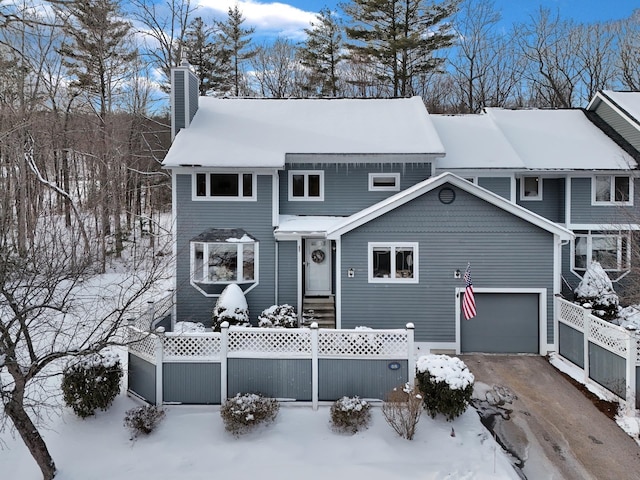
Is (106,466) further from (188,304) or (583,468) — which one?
(583,468)

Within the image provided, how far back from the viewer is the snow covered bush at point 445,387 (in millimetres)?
8703

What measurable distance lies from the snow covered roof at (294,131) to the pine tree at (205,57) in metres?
11.4

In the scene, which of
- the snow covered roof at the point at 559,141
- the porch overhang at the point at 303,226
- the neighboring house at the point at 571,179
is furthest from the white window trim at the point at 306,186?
the snow covered roof at the point at 559,141

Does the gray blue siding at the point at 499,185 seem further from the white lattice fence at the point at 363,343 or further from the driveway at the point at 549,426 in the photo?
the white lattice fence at the point at 363,343

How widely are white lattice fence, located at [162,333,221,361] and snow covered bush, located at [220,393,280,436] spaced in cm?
124

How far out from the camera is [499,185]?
1577 centimetres

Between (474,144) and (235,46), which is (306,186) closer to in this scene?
(474,144)

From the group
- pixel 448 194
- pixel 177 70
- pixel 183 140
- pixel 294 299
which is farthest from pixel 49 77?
pixel 448 194

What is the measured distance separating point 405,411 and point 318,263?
302 inches

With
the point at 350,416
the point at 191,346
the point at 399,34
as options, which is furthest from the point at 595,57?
the point at 191,346

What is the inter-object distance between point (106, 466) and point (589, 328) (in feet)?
36.4

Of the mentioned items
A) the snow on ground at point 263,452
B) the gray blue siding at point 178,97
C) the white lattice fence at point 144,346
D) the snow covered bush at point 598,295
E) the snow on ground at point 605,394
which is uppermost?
the gray blue siding at point 178,97

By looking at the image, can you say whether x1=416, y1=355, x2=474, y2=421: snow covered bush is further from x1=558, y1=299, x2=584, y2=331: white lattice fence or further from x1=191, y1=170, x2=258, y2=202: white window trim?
x1=191, y1=170, x2=258, y2=202: white window trim

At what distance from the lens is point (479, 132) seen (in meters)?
17.6
